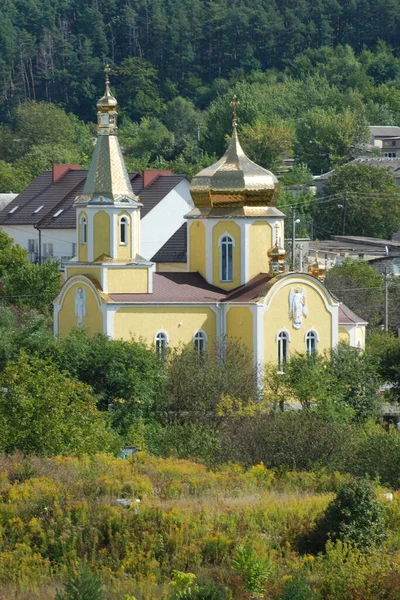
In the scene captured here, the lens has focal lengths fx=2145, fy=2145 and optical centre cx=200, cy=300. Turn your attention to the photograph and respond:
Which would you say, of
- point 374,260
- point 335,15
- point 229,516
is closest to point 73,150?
point 374,260

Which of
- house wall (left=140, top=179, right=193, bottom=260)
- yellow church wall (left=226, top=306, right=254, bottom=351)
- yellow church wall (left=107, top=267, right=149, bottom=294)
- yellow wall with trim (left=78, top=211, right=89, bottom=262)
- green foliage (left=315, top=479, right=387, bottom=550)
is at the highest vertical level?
house wall (left=140, top=179, right=193, bottom=260)

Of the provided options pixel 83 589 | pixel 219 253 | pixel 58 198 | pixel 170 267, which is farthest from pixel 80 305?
pixel 58 198

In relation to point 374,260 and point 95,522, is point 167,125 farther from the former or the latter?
point 95,522

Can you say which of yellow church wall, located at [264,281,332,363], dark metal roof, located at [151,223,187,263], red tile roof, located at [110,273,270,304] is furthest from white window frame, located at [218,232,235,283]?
dark metal roof, located at [151,223,187,263]

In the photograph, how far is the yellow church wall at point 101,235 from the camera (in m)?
42.2

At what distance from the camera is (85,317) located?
42.5 metres

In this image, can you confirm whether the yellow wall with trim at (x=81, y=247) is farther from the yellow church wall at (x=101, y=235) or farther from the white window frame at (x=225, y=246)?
the white window frame at (x=225, y=246)

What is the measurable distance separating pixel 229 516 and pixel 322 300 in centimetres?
1892

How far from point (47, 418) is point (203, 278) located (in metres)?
12.7

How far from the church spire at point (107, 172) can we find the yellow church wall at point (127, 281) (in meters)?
1.41

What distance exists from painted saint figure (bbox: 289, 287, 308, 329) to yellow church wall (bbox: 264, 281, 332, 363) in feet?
0.23

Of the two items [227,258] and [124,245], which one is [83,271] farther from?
[227,258]

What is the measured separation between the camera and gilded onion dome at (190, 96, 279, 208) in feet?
144

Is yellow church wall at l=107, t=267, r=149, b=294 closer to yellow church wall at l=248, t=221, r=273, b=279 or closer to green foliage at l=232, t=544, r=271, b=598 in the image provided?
yellow church wall at l=248, t=221, r=273, b=279
